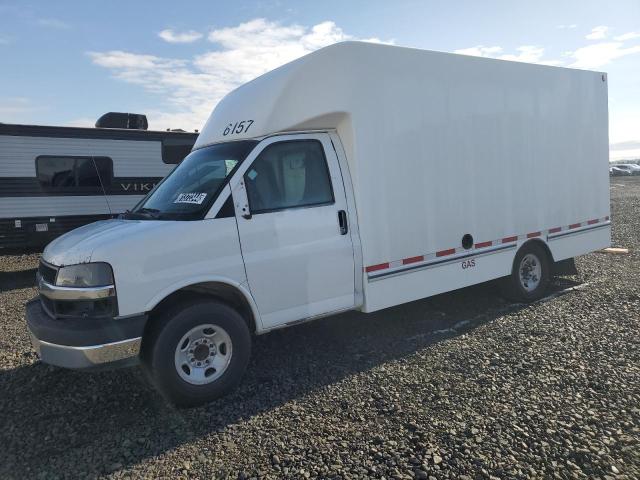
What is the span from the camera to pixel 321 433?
3572 millimetres

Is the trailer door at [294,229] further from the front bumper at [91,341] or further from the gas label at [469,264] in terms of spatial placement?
the gas label at [469,264]

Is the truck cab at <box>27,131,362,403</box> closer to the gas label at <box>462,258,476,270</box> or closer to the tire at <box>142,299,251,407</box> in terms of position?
the tire at <box>142,299,251,407</box>

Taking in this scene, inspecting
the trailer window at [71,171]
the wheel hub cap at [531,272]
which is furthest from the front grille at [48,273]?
the trailer window at [71,171]

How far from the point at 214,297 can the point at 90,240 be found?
1.13m

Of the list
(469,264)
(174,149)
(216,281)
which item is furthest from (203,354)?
(174,149)

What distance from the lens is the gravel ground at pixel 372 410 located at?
127 inches

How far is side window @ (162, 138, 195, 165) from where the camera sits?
11453 mm

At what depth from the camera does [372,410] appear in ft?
12.7

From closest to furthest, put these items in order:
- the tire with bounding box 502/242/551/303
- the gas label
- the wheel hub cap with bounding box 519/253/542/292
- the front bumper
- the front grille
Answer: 1. the front bumper
2. the front grille
3. the gas label
4. the tire with bounding box 502/242/551/303
5. the wheel hub cap with bounding box 519/253/542/292

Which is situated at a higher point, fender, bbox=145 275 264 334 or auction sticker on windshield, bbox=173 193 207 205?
auction sticker on windshield, bbox=173 193 207 205

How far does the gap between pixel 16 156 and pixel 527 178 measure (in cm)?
949

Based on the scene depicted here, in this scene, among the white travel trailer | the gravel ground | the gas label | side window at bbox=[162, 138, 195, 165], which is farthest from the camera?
side window at bbox=[162, 138, 195, 165]

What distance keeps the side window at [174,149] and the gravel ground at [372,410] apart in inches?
253

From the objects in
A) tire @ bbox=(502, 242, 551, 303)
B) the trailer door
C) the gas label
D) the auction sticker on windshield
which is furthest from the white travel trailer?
tire @ bbox=(502, 242, 551, 303)
